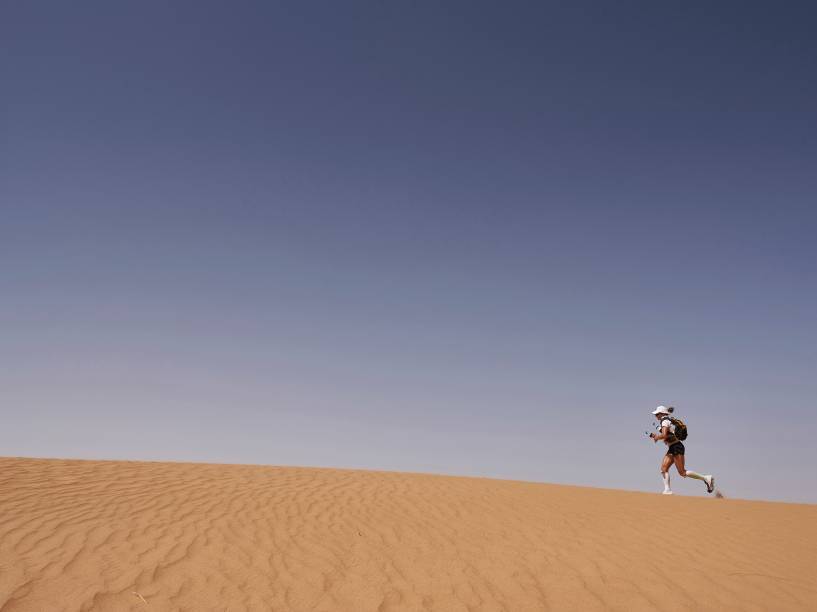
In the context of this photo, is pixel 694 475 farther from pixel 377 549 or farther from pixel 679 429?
pixel 377 549

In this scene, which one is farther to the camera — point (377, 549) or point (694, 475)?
point (694, 475)

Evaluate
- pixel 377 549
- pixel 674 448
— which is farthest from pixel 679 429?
pixel 377 549

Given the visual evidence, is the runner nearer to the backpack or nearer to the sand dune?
the backpack

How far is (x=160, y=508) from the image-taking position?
8.60 m

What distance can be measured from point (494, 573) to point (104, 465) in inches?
380

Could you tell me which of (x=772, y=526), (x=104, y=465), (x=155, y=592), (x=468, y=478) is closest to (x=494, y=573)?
(x=155, y=592)

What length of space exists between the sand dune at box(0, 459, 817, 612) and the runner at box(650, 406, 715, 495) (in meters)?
1.30

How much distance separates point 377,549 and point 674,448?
26.5ft

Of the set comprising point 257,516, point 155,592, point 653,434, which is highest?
point 653,434

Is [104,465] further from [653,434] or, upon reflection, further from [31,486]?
[653,434]

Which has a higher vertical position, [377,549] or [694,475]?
[694,475]

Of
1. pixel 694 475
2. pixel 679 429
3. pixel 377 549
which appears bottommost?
pixel 377 549

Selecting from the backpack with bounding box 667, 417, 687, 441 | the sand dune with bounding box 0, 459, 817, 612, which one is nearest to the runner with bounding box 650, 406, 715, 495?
the backpack with bounding box 667, 417, 687, 441

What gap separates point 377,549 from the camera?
730 cm
